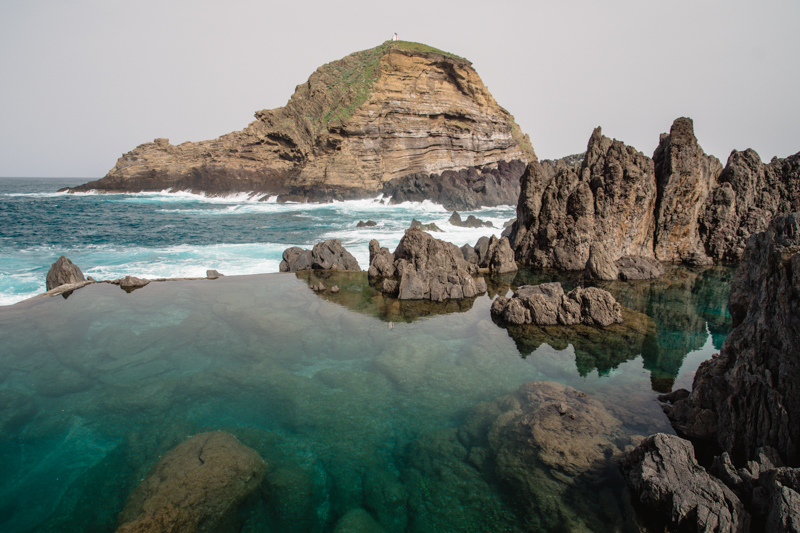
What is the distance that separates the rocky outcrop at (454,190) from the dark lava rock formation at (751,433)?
49088mm

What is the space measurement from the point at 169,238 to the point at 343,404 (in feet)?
93.6

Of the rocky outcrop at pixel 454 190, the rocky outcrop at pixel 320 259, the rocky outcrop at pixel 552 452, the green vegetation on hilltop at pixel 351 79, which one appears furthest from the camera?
the green vegetation on hilltop at pixel 351 79

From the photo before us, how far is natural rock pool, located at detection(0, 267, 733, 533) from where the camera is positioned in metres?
5.57

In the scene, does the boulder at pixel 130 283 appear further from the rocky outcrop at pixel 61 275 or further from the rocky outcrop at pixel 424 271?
the rocky outcrop at pixel 424 271

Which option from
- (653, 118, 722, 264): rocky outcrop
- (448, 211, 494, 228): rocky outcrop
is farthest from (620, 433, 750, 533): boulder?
(448, 211, 494, 228): rocky outcrop

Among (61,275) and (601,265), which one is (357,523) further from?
(61,275)

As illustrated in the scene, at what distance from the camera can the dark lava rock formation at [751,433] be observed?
14.5 feet

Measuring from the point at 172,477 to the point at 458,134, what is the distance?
71.1m

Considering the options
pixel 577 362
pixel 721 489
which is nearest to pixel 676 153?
pixel 577 362

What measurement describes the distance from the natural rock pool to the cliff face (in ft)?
178

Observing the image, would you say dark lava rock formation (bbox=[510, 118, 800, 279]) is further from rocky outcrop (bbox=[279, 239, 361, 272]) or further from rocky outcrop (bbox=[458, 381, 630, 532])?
rocky outcrop (bbox=[458, 381, 630, 532])

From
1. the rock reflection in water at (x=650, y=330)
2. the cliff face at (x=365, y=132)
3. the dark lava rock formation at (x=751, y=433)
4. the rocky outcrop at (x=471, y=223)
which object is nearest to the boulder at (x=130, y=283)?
the rock reflection in water at (x=650, y=330)

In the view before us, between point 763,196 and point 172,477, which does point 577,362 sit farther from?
point 763,196

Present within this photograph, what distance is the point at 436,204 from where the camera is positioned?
187 ft
